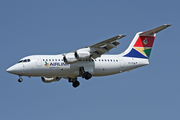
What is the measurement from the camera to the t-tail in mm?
29328

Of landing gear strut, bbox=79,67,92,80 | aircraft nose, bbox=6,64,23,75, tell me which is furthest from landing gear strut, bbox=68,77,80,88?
aircraft nose, bbox=6,64,23,75

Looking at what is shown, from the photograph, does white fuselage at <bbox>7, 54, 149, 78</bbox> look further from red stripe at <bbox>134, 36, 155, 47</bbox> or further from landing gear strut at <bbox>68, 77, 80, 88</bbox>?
red stripe at <bbox>134, 36, 155, 47</bbox>

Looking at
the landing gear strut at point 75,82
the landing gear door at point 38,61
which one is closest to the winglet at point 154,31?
the landing gear strut at point 75,82

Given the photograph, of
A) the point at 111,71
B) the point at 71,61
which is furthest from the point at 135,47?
the point at 71,61

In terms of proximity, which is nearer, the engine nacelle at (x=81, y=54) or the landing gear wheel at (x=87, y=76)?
the engine nacelle at (x=81, y=54)

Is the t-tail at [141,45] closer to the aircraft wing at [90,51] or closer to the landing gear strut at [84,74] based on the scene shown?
the aircraft wing at [90,51]

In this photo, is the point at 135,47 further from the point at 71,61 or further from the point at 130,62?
the point at 71,61

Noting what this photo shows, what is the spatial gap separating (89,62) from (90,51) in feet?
4.15

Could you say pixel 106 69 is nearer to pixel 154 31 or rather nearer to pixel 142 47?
pixel 142 47

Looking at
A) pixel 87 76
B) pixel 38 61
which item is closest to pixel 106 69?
pixel 87 76

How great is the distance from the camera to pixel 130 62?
28703 mm

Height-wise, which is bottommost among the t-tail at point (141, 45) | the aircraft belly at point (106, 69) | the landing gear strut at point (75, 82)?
the landing gear strut at point (75, 82)

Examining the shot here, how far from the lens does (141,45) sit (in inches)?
1171

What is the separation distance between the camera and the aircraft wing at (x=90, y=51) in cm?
2600
